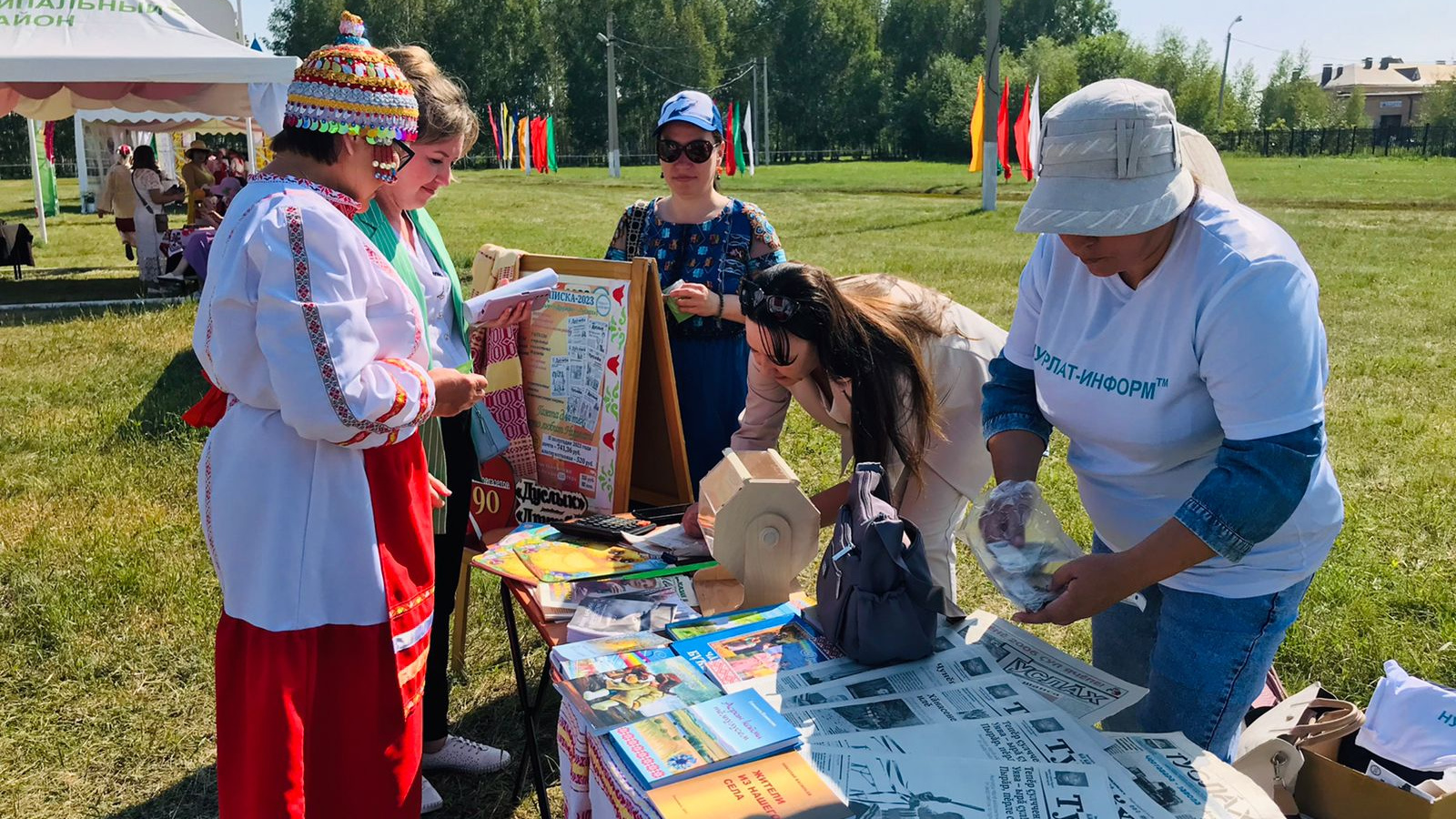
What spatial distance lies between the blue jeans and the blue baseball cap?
186 centimetres

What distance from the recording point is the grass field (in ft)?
9.77

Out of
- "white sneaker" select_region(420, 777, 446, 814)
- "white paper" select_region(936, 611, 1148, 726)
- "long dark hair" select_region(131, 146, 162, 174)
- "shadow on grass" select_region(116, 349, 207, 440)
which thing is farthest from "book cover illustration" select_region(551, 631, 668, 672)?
"long dark hair" select_region(131, 146, 162, 174)

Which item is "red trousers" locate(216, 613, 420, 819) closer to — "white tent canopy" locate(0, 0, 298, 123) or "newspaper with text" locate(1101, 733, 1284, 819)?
"newspaper with text" locate(1101, 733, 1284, 819)

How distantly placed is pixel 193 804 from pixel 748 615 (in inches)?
70.5

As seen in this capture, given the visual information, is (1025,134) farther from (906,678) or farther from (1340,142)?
(1340,142)

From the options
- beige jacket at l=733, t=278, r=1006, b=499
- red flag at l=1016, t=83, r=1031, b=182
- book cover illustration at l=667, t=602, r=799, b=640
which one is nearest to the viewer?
book cover illustration at l=667, t=602, r=799, b=640

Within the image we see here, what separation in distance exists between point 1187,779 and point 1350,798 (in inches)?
25.0

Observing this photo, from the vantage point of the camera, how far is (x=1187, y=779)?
1.38 meters

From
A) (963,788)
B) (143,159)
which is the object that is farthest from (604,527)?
(143,159)

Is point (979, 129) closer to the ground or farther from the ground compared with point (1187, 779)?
farther from the ground

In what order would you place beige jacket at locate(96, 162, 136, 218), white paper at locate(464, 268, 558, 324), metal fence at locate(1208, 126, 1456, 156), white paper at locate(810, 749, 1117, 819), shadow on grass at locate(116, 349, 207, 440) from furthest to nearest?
metal fence at locate(1208, 126, 1456, 156) → beige jacket at locate(96, 162, 136, 218) → shadow on grass at locate(116, 349, 207, 440) → white paper at locate(464, 268, 558, 324) → white paper at locate(810, 749, 1117, 819)

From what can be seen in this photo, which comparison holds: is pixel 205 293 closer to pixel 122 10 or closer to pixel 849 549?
pixel 849 549

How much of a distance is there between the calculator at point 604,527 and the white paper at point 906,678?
2.85ft

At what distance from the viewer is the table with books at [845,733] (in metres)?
1.33
